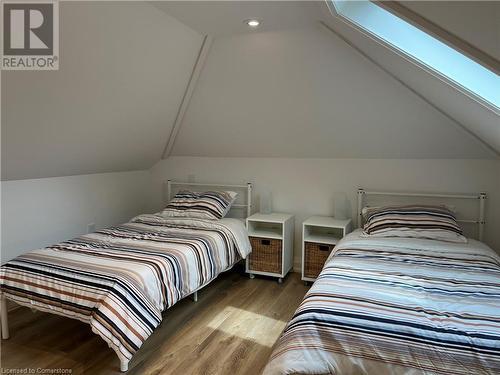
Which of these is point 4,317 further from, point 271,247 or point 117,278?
point 271,247

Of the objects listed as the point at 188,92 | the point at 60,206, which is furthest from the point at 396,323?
the point at 60,206

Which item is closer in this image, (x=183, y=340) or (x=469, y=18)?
(x=469, y=18)

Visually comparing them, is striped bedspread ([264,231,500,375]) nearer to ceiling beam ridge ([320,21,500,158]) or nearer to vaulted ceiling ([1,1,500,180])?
vaulted ceiling ([1,1,500,180])

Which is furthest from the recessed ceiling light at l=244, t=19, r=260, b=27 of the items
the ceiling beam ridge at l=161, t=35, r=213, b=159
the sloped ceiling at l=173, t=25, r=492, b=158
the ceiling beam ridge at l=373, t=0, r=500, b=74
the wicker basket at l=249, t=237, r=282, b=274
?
the wicker basket at l=249, t=237, r=282, b=274

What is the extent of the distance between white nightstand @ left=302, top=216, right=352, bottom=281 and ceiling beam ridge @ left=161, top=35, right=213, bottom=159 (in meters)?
1.73

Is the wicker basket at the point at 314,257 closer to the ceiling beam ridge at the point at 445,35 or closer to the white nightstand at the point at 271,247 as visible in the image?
the white nightstand at the point at 271,247

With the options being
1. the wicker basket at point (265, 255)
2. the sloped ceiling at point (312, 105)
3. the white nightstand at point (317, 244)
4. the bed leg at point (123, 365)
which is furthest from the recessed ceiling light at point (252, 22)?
the bed leg at point (123, 365)

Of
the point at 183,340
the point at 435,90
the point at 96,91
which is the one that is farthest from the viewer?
the point at 96,91

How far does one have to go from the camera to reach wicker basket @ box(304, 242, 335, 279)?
138 inches

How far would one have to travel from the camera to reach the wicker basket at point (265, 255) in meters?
3.67

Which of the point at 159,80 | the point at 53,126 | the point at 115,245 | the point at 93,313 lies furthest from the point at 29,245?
the point at 159,80

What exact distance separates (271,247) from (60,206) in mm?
2108

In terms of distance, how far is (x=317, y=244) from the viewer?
351cm

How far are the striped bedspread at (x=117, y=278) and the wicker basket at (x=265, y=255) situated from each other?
0.63 metres
